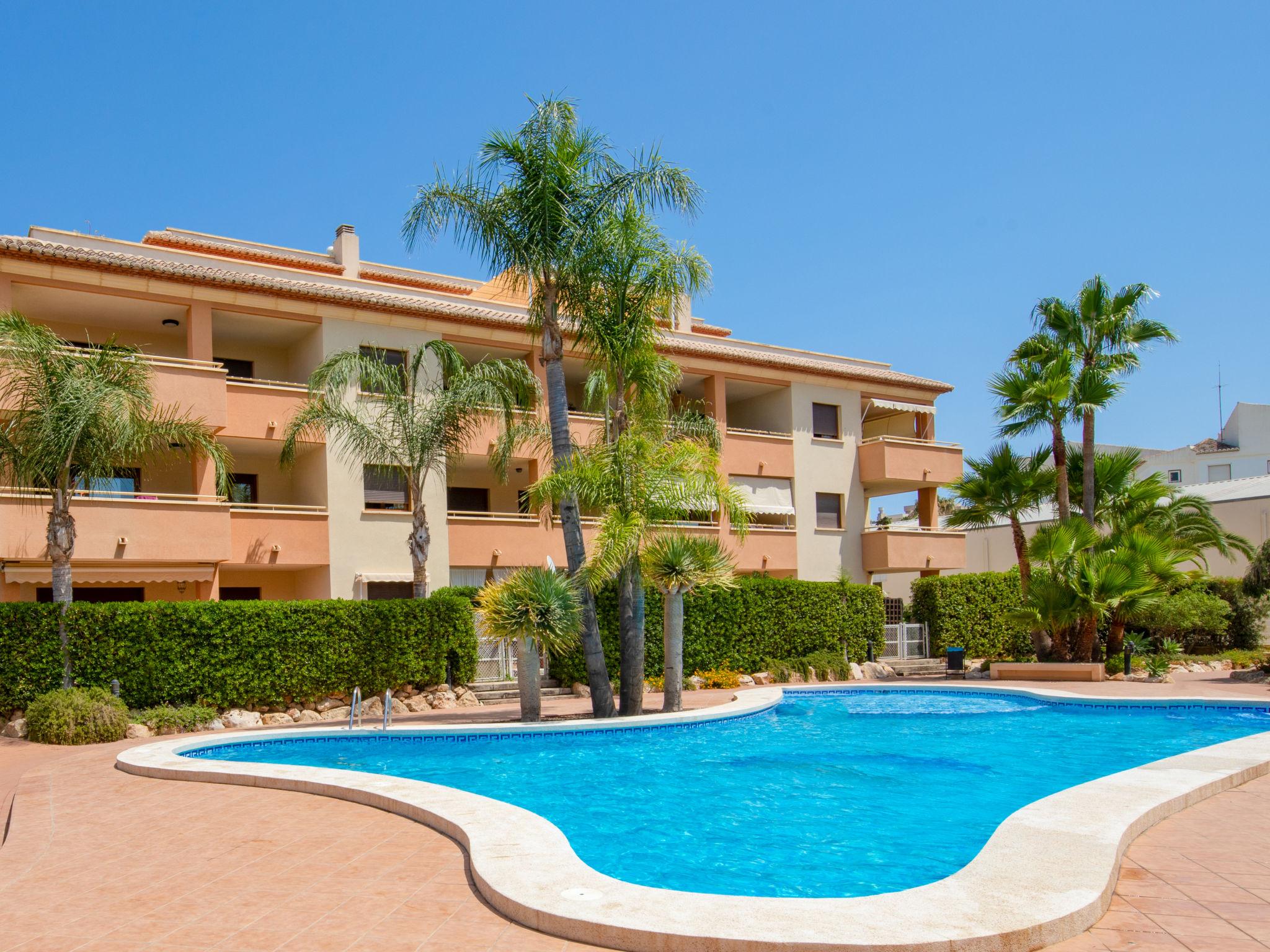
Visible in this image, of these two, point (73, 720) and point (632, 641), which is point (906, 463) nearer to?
point (632, 641)

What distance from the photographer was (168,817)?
9.74 m

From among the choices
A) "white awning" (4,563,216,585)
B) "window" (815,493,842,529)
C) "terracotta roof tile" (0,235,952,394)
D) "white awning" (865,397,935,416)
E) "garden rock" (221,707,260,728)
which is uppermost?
"terracotta roof tile" (0,235,952,394)

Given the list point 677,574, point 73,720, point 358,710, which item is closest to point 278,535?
point 358,710

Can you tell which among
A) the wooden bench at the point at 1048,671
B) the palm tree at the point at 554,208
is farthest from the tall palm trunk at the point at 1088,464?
the palm tree at the point at 554,208

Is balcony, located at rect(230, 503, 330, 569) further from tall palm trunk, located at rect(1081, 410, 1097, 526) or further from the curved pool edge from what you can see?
tall palm trunk, located at rect(1081, 410, 1097, 526)

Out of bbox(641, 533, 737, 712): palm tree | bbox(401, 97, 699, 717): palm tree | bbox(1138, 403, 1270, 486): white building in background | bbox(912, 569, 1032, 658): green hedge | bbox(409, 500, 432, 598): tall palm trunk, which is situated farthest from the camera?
bbox(1138, 403, 1270, 486): white building in background

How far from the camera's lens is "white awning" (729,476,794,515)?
33.7 m

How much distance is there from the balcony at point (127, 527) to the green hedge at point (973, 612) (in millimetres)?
21058

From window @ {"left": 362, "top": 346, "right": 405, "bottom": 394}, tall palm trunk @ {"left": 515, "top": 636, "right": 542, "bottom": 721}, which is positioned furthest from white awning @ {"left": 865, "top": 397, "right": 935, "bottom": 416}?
tall palm trunk @ {"left": 515, "top": 636, "right": 542, "bottom": 721}

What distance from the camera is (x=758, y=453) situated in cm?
3400

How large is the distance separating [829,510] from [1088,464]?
10080 millimetres

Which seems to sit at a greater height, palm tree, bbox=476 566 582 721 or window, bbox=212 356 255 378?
window, bbox=212 356 255 378

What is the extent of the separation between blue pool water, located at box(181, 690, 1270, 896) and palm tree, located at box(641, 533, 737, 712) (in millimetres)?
1297

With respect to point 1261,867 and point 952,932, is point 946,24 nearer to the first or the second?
point 1261,867
